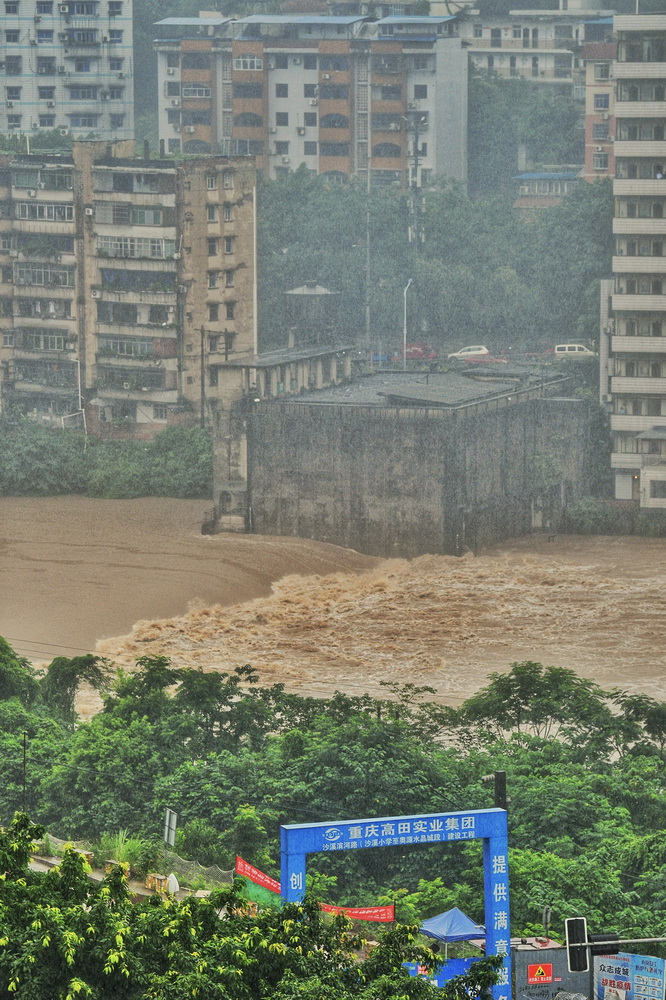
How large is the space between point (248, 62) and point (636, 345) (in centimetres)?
529

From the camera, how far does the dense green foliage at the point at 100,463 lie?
71.8 feet

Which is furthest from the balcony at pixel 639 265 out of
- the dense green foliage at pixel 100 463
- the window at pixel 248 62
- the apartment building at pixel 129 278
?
the dense green foliage at pixel 100 463

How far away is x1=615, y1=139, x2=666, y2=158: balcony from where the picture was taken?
20422 millimetres

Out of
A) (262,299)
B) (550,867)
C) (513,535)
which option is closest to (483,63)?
(262,299)

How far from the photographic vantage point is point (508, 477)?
21109 millimetres

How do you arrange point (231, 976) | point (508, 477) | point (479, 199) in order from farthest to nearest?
point (479, 199) < point (508, 477) < point (231, 976)

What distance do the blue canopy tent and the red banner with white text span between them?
362 millimetres

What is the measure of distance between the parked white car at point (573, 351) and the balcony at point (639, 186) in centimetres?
183

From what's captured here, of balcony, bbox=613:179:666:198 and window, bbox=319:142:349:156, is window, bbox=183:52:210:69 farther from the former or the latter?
balcony, bbox=613:179:666:198

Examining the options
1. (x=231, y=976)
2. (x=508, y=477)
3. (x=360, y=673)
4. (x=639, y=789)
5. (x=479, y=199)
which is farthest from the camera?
(x=479, y=199)

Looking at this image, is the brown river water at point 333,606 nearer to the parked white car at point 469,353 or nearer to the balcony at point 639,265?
the parked white car at point 469,353

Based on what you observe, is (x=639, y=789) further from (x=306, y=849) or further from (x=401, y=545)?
(x=401, y=545)

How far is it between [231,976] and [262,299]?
Answer: 15.7 m

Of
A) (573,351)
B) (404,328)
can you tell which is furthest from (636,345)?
(404,328)
